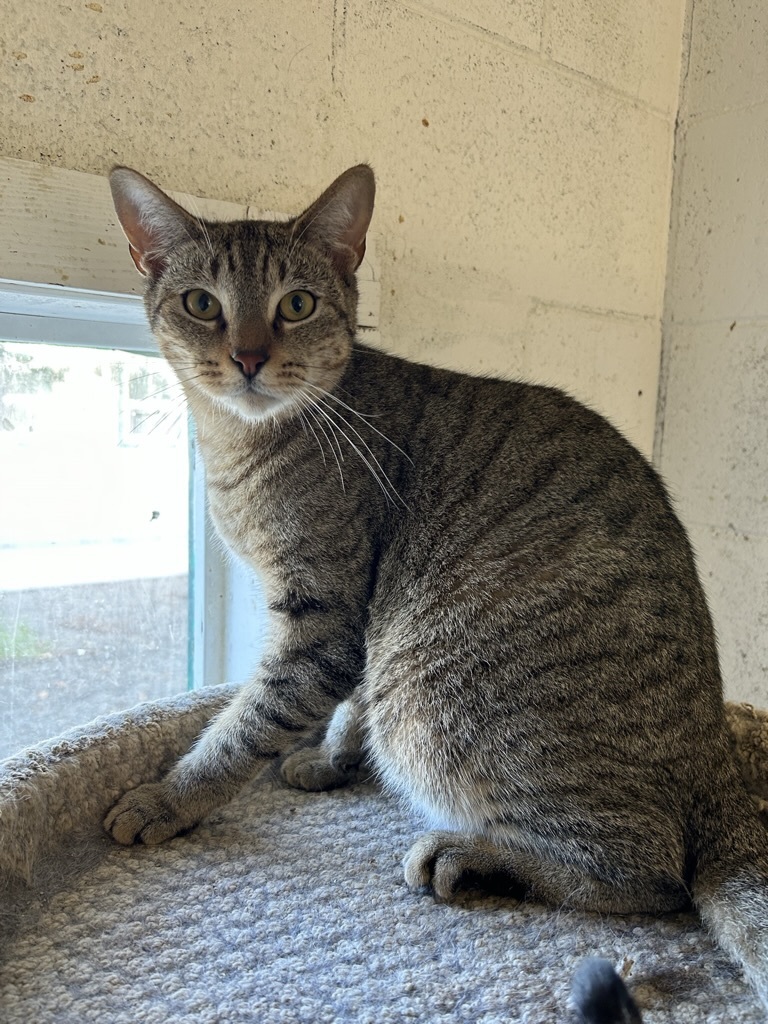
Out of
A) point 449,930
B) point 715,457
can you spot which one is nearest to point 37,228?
point 449,930

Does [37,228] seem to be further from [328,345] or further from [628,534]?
[628,534]

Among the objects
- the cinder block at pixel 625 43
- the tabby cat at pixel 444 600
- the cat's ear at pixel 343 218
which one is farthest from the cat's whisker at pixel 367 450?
the cinder block at pixel 625 43

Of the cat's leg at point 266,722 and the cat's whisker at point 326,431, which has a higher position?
the cat's whisker at point 326,431

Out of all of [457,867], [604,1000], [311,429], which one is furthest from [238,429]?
[604,1000]

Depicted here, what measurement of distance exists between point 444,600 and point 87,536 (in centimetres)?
84

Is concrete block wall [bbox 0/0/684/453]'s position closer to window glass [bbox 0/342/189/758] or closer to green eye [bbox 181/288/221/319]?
green eye [bbox 181/288/221/319]

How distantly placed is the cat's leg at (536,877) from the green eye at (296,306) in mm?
783

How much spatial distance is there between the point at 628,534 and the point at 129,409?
1014 mm

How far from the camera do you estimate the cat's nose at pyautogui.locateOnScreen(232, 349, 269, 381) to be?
3.72 feet

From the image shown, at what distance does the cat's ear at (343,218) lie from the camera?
3.98 ft

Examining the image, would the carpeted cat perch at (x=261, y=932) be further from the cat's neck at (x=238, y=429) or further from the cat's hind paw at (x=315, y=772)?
the cat's neck at (x=238, y=429)

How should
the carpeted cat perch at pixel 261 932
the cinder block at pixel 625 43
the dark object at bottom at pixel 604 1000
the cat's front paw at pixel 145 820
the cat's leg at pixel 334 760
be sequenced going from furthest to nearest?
the cinder block at pixel 625 43
the cat's leg at pixel 334 760
the cat's front paw at pixel 145 820
the carpeted cat perch at pixel 261 932
the dark object at bottom at pixel 604 1000

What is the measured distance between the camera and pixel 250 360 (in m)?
1.14

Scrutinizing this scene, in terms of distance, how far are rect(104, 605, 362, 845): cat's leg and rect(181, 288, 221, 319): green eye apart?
0.48m
